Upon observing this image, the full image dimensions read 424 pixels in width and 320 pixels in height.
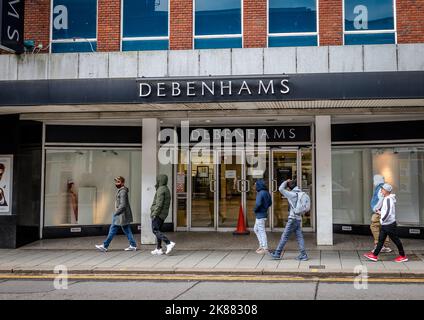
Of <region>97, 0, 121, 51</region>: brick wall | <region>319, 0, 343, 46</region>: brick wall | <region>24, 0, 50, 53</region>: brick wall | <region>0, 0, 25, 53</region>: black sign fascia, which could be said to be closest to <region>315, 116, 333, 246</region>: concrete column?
<region>319, 0, 343, 46</region>: brick wall

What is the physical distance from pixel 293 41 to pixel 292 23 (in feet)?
1.62

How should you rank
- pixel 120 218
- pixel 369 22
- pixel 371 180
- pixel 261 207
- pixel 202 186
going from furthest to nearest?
1. pixel 202 186
2. pixel 371 180
3. pixel 369 22
4. pixel 120 218
5. pixel 261 207

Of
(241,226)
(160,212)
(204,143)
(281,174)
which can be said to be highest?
(204,143)

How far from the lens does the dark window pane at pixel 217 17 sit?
495 inches

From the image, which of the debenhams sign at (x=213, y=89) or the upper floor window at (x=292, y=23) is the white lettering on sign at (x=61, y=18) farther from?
the upper floor window at (x=292, y=23)

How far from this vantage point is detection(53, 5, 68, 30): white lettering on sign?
13.1 metres

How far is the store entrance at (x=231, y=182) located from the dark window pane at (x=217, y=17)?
4196mm

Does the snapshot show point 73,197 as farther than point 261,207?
Yes

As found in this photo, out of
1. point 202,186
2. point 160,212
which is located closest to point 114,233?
point 160,212

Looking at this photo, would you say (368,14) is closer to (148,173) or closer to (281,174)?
(281,174)

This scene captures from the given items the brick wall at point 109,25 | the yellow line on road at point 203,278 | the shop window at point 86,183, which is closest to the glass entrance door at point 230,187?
the shop window at point 86,183

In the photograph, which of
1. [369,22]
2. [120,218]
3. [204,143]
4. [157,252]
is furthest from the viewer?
[204,143]

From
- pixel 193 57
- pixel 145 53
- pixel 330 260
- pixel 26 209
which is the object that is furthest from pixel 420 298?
pixel 26 209

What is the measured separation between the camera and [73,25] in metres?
13.1
